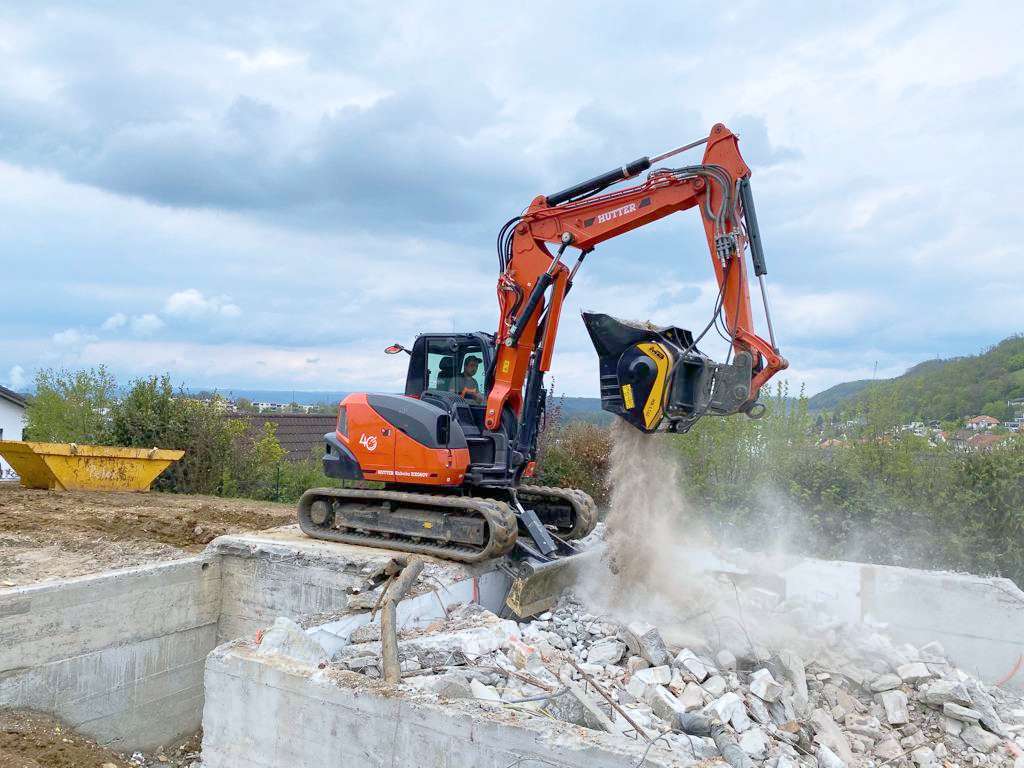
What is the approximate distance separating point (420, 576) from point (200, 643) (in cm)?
286

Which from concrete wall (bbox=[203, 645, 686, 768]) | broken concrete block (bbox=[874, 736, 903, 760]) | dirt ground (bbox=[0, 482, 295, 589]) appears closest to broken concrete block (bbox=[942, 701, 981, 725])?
broken concrete block (bbox=[874, 736, 903, 760])

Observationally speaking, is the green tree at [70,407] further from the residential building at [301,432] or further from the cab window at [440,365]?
the cab window at [440,365]

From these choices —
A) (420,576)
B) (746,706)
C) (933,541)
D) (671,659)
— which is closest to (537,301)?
(420,576)

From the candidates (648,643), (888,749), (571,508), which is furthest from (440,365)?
(888,749)

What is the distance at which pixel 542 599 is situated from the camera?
7750mm

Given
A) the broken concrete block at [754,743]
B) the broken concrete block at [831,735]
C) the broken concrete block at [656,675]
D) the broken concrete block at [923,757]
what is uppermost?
the broken concrete block at [656,675]

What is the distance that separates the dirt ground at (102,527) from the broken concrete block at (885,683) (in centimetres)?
772

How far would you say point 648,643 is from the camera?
6.09 metres

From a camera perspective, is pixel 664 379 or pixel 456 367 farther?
pixel 456 367

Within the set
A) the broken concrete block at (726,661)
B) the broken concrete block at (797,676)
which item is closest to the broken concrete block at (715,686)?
the broken concrete block at (726,661)

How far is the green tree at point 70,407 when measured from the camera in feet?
62.1

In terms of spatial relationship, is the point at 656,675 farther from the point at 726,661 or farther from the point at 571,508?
the point at 571,508

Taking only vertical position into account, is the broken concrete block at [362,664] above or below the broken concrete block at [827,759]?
above

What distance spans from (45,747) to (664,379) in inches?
229
